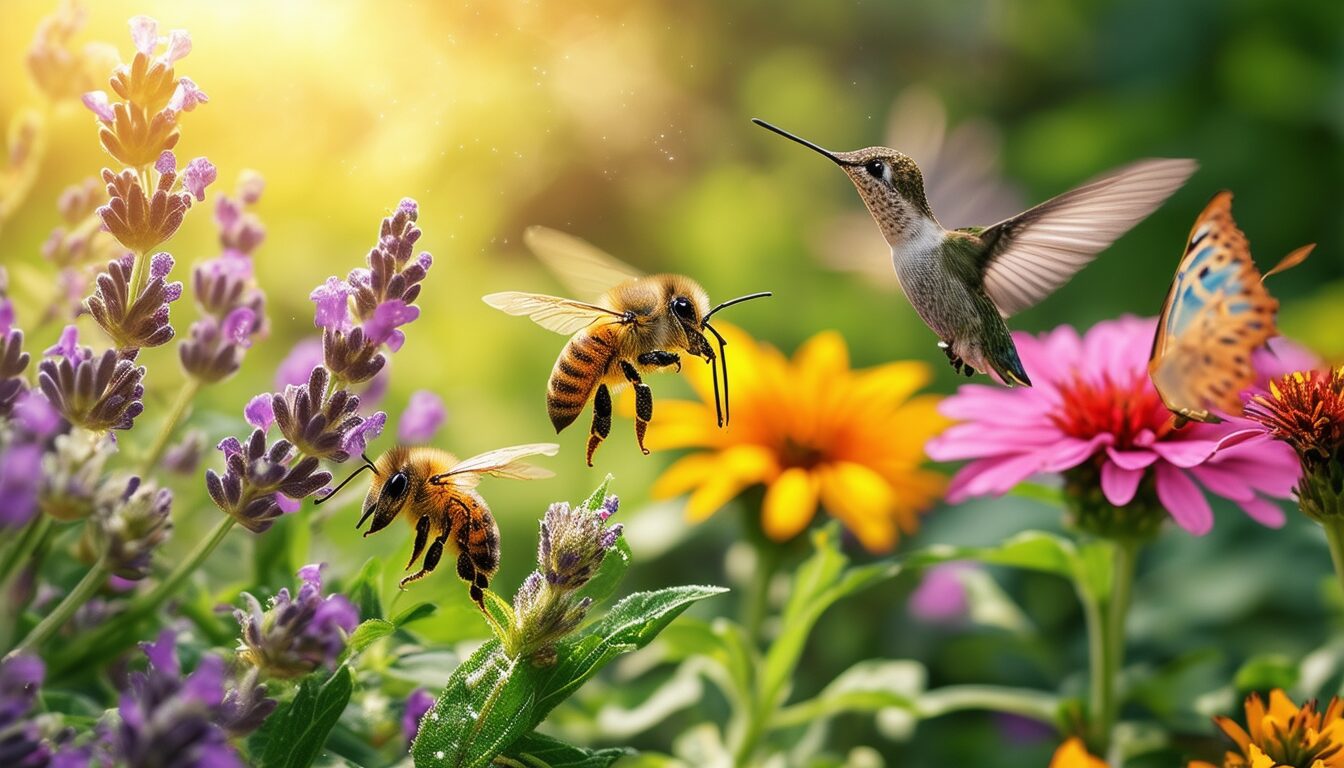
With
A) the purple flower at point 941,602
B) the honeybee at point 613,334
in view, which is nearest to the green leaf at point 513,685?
the honeybee at point 613,334

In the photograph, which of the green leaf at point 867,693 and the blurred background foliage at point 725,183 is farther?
the blurred background foliage at point 725,183

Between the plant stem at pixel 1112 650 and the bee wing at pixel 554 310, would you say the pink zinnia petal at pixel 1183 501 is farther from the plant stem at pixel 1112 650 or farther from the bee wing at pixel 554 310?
the bee wing at pixel 554 310

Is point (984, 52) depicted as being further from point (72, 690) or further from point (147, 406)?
point (72, 690)

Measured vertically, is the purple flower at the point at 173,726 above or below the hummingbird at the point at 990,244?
below

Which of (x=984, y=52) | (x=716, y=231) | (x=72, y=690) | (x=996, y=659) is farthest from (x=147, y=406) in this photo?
(x=984, y=52)

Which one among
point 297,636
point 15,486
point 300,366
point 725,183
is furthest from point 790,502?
point 725,183

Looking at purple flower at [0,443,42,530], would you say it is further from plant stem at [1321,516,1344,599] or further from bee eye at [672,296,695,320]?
plant stem at [1321,516,1344,599]

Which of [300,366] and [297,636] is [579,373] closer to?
[300,366]
